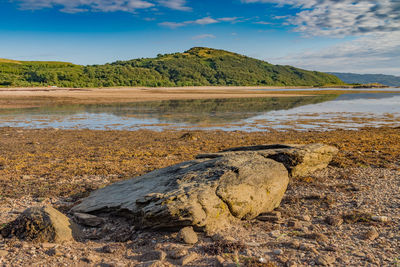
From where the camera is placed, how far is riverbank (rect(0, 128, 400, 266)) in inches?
205

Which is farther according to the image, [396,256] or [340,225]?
[340,225]

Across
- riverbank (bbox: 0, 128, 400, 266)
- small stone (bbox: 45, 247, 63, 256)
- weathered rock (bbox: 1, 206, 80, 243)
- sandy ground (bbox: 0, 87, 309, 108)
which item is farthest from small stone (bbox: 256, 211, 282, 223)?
sandy ground (bbox: 0, 87, 309, 108)

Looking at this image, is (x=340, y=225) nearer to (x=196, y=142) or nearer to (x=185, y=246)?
(x=185, y=246)

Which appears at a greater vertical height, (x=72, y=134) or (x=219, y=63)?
(x=219, y=63)

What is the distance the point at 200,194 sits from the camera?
244 inches

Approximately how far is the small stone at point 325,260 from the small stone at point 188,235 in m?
2.15

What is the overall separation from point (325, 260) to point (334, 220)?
195 cm

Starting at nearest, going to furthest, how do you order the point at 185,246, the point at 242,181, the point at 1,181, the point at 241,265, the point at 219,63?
the point at 241,265 → the point at 185,246 → the point at 242,181 → the point at 1,181 → the point at 219,63

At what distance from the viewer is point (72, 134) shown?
19719 millimetres

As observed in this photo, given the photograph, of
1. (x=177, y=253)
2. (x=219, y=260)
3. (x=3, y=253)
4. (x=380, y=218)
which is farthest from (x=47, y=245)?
(x=380, y=218)

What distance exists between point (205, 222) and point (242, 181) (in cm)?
146

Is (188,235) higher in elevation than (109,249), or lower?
higher

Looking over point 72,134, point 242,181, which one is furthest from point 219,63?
point 242,181

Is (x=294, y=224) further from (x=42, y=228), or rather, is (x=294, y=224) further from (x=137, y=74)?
(x=137, y=74)
